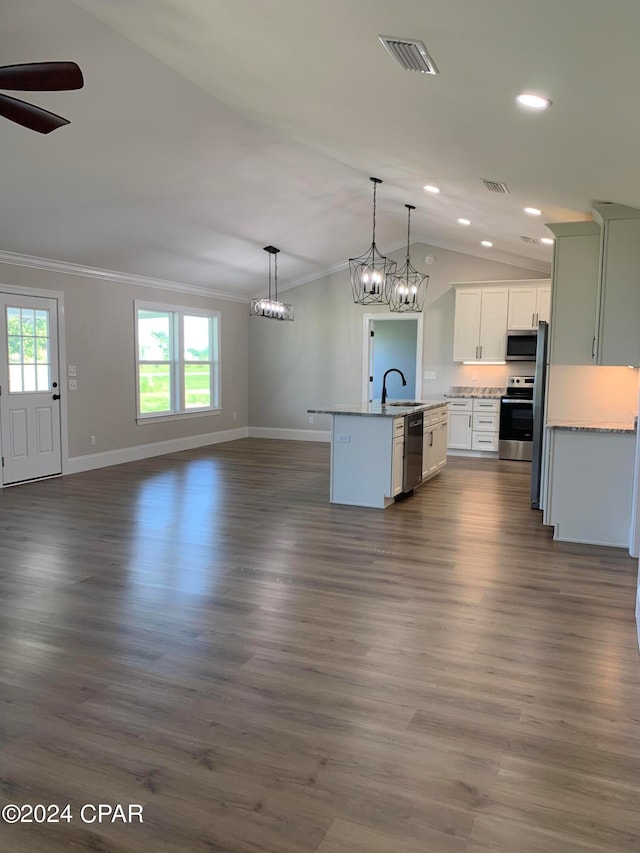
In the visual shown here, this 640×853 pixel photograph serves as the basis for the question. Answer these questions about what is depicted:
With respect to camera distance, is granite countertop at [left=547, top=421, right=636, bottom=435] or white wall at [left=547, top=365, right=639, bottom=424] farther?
white wall at [left=547, top=365, right=639, bottom=424]

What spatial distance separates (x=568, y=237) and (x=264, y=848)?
5029 millimetres

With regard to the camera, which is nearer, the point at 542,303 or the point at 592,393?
the point at 592,393

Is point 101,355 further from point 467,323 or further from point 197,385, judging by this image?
point 467,323

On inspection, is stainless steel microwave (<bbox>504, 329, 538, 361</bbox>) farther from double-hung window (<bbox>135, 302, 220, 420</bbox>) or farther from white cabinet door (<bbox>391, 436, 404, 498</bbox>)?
A: double-hung window (<bbox>135, 302, 220, 420</bbox>)

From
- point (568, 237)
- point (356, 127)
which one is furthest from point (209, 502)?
point (568, 237)

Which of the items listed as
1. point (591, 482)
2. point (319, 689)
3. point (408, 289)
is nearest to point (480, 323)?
point (408, 289)

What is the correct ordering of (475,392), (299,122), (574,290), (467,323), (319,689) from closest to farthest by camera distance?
(319,689), (299,122), (574,290), (467,323), (475,392)

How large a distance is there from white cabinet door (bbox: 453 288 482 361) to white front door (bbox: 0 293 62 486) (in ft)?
18.1

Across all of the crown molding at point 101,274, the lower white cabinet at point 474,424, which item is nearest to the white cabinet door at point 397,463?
the lower white cabinet at point 474,424

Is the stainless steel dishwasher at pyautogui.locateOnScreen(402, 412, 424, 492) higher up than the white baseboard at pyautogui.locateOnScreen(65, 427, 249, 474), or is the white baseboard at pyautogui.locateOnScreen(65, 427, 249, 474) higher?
the stainless steel dishwasher at pyautogui.locateOnScreen(402, 412, 424, 492)

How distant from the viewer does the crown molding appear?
6641 mm

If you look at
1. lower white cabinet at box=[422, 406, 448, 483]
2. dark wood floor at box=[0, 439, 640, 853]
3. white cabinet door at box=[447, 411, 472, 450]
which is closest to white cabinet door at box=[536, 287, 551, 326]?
white cabinet door at box=[447, 411, 472, 450]

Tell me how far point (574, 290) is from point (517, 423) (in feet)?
12.3

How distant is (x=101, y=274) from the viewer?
7719 mm
